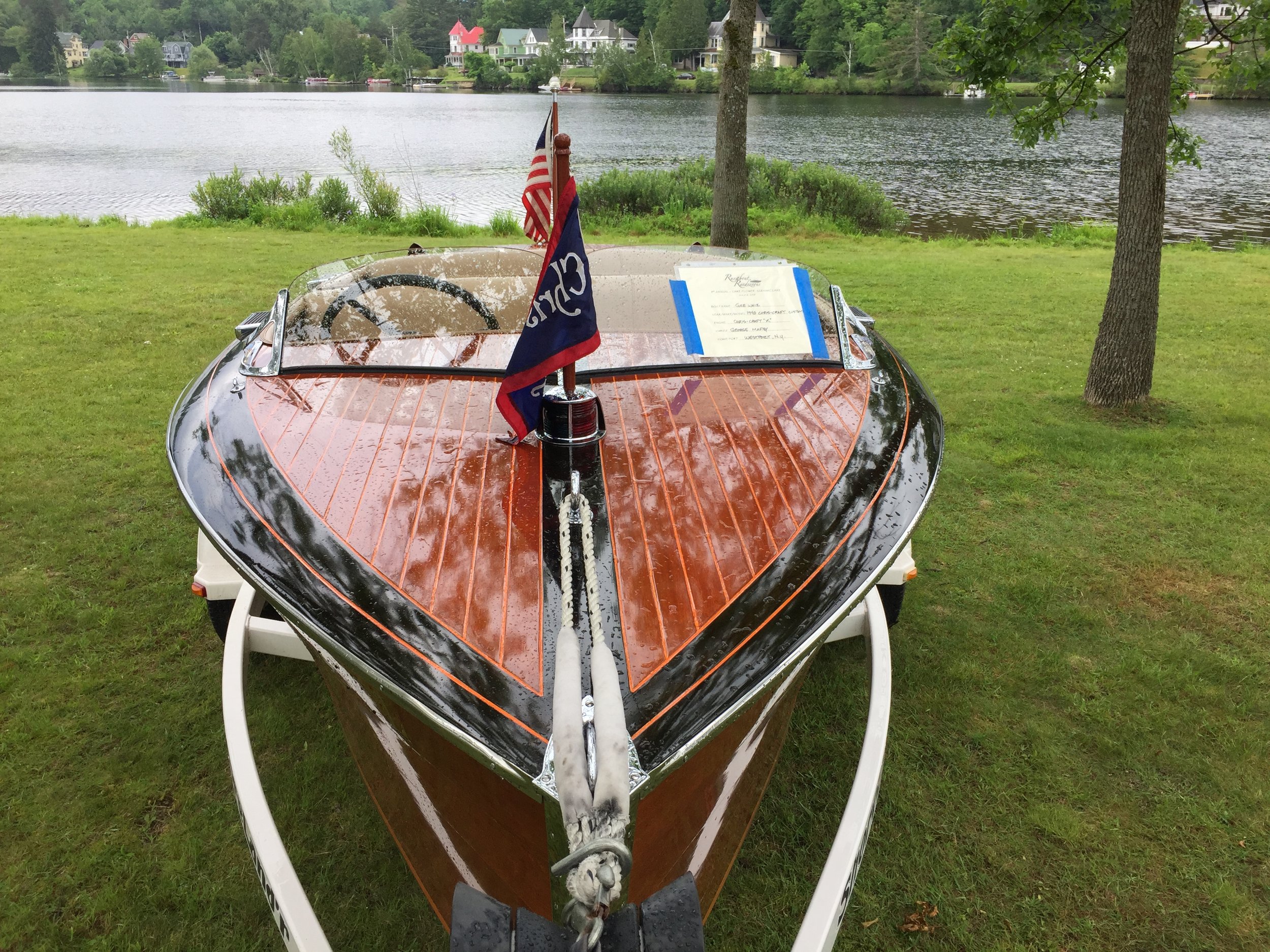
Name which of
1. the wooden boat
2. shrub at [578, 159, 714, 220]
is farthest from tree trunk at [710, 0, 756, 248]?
shrub at [578, 159, 714, 220]

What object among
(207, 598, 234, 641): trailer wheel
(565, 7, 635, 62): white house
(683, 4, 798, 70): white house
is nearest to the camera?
(207, 598, 234, 641): trailer wheel

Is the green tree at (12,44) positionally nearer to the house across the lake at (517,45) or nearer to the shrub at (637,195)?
the house across the lake at (517,45)

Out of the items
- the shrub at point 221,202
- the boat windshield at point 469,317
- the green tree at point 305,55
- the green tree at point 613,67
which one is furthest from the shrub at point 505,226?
the green tree at point 305,55

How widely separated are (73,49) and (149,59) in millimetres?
16291

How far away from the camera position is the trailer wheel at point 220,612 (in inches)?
121

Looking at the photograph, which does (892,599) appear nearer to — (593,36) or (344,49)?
(593,36)

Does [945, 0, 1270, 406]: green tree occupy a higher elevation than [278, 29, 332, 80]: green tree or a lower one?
lower

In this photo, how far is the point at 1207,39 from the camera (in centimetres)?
558

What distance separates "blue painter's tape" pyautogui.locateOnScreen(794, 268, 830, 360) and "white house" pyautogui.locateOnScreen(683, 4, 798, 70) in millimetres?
48405

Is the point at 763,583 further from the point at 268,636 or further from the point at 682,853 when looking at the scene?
the point at 268,636

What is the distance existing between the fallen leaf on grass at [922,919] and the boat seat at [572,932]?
111 cm

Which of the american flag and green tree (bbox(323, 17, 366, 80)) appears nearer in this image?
the american flag

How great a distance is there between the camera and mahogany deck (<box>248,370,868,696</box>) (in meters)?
1.91

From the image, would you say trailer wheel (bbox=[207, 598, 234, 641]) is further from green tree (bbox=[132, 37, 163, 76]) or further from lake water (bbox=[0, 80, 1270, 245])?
green tree (bbox=[132, 37, 163, 76])
